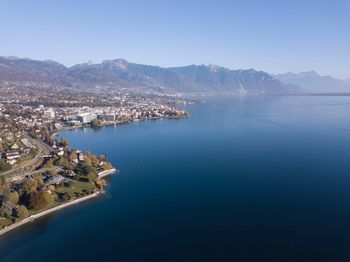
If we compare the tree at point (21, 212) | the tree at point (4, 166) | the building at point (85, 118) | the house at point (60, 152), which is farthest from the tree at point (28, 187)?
the building at point (85, 118)

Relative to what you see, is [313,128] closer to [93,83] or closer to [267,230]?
[267,230]

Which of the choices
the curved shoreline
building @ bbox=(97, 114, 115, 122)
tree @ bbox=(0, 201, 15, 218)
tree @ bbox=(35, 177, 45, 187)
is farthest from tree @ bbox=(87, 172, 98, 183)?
building @ bbox=(97, 114, 115, 122)

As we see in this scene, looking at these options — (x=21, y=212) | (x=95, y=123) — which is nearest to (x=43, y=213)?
(x=21, y=212)

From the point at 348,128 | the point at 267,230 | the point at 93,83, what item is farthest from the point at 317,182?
the point at 93,83

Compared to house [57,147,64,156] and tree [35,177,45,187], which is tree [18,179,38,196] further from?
house [57,147,64,156]

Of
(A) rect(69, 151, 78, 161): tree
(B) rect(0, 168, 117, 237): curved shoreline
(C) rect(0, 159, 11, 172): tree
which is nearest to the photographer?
(B) rect(0, 168, 117, 237): curved shoreline
